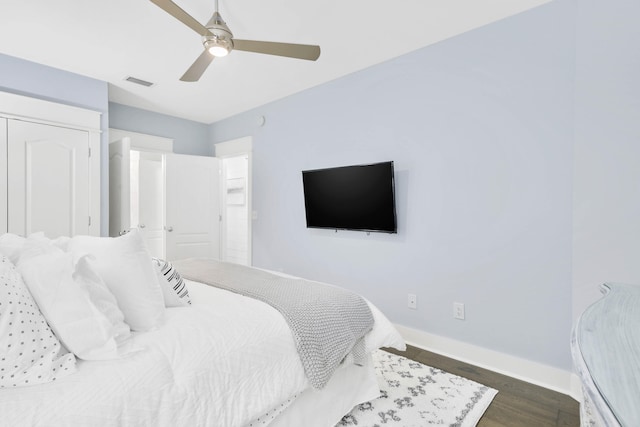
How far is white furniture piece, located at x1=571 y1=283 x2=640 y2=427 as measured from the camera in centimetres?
48

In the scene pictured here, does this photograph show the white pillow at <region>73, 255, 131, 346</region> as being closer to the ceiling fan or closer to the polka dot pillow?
the polka dot pillow

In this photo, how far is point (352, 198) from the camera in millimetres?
3137

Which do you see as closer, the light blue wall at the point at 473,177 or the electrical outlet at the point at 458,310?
the light blue wall at the point at 473,177

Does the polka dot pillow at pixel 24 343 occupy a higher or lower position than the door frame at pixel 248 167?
lower

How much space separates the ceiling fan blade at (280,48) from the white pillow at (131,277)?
4.15 feet

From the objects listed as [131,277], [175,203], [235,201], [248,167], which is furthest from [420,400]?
[235,201]

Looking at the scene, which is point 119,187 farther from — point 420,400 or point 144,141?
point 420,400

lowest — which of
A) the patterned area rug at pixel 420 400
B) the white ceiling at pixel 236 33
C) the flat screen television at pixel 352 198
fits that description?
the patterned area rug at pixel 420 400

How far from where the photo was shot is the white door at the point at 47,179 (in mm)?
2938

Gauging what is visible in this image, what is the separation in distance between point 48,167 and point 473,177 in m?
3.85

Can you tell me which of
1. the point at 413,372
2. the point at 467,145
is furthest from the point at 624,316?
the point at 467,145

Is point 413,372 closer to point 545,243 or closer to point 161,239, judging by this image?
point 545,243

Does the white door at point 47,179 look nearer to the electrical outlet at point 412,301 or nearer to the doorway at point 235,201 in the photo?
the doorway at point 235,201

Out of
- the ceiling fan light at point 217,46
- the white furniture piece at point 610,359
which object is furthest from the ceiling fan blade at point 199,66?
the white furniture piece at point 610,359
